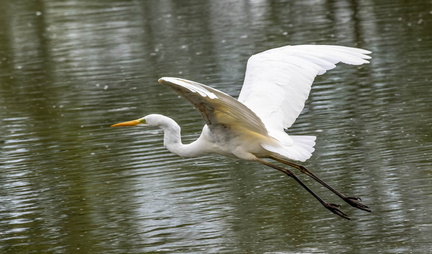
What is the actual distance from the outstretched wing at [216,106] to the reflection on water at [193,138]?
879mm

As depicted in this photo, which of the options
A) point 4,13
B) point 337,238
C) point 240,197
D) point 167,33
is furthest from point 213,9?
point 337,238

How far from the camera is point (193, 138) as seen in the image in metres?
11.7

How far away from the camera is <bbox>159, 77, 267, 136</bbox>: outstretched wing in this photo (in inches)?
259

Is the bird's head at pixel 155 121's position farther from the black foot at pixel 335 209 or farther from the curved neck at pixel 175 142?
the black foot at pixel 335 209

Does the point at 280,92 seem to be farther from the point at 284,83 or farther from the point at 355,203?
the point at 355,203

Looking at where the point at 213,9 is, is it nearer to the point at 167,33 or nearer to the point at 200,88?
the point at 167,33

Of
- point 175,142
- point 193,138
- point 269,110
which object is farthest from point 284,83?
point 193,138

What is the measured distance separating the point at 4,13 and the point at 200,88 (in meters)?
19.9

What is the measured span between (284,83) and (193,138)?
3.36 metres

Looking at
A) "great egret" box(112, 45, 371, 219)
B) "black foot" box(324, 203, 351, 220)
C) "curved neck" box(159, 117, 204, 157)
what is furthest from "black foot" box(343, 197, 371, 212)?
"curved neck" box(159, 117, 204, 157)

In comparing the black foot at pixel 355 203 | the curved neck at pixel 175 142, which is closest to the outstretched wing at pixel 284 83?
the curved neck at pixel 175 142

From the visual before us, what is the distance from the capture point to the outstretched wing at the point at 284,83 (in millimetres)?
8383

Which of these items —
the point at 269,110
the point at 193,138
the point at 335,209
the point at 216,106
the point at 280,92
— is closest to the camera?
the point at 216,106

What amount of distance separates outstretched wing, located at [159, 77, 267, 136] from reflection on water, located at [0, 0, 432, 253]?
34.6 inches
